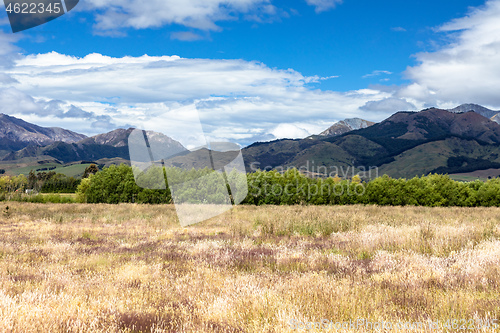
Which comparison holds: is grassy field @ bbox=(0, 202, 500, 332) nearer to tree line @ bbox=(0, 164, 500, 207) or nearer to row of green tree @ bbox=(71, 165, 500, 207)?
tree line @ bbox=(0, 164, 500, 207)

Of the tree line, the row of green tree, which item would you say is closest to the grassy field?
the tree line

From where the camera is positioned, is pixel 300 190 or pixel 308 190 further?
pixel 300 190

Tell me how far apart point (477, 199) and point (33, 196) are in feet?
217

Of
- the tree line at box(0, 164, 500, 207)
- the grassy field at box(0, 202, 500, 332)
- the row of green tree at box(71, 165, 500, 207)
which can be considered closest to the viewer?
the grassy field at box(0, 202, 500, 332)

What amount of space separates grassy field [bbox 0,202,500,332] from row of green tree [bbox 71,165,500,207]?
117ft

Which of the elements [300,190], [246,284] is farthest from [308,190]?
[246,284]

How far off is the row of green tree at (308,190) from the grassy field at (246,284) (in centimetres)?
3561

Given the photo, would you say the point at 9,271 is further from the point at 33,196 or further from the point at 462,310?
the point at 33,196

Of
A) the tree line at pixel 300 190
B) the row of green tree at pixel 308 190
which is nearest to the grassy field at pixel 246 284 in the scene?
the tree line at pixel 300 190

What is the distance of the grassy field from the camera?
164 inches

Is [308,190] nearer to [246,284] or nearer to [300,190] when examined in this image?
[300,190]

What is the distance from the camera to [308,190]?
5016cm

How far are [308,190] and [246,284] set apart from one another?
45.6 meters

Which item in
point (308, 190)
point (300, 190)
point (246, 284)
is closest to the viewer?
point (246, 284)
